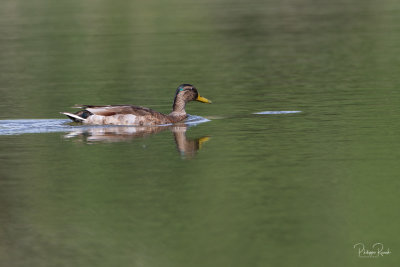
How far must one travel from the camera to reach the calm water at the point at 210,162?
485 inches

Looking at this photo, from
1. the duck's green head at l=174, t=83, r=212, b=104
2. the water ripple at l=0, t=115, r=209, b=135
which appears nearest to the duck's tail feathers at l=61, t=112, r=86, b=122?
the water ripple at l=0, t=115, r=209, b=135

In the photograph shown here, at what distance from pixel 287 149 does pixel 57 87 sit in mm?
13787

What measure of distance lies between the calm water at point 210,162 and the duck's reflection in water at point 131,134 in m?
0.07

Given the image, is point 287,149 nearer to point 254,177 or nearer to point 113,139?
point 254,177

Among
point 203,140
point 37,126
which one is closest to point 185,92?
point 37,126

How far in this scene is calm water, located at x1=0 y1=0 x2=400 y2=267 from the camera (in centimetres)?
1231

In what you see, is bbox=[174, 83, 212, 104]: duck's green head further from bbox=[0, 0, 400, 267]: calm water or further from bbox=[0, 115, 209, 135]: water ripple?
bbox=[0, 115, 209, 135]: water ripple

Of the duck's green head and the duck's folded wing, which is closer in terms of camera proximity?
the duck's folded wing

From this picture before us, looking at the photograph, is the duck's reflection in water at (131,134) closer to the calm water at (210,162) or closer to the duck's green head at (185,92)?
the calm water at (210,162)

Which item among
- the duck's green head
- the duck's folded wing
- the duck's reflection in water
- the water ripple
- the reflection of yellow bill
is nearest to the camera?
the duck's reflection in water

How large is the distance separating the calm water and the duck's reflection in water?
7 cm

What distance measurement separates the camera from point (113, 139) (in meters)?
20.0

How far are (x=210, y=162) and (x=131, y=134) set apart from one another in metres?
4.05

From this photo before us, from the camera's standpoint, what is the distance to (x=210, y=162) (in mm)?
Answer: 17141
